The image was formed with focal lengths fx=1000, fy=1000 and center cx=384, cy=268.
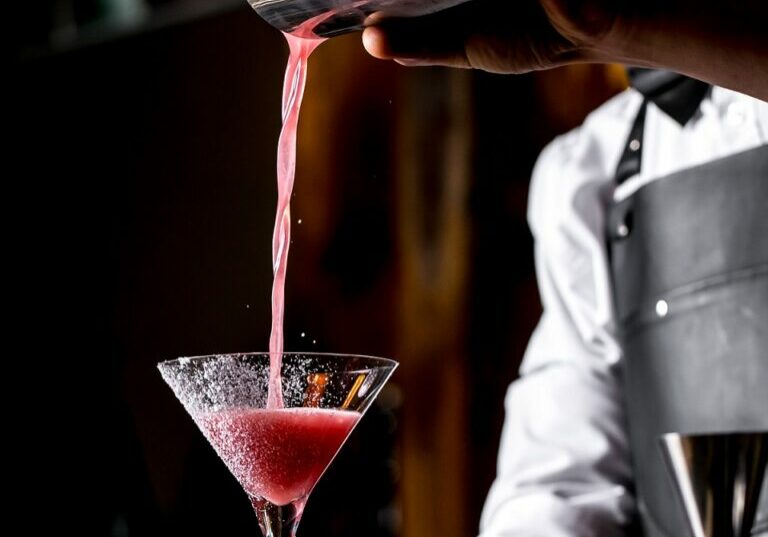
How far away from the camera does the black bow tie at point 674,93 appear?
1.79m

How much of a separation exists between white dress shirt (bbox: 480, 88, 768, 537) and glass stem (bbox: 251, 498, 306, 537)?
55cm

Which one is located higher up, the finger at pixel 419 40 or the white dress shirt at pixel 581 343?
the finger at pixel 419 40

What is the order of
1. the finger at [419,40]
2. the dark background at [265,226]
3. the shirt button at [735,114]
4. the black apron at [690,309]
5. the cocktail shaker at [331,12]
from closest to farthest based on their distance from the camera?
the cocktail shaker at [331,12] < the finger at [419,40] < the black apron at [690,309] < the shirt button at [735,114] < the dark background at [265,226]

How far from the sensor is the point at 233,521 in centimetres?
360

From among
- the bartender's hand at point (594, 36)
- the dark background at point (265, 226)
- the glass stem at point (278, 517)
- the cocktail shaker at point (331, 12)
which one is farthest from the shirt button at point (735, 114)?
the dark background at point (265, 226)

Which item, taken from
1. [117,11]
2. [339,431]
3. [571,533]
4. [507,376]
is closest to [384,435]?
[507,376]

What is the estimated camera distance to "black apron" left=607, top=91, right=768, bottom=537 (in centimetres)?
163

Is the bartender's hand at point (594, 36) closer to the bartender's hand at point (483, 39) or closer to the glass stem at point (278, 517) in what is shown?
the bartender's hand at point (483, 39)

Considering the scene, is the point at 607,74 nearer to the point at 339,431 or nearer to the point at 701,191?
the point at 701,191

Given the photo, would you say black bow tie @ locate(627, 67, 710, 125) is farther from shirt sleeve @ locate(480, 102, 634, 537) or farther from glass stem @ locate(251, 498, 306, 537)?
glass stem @ locate(251, 498, 306, 537)

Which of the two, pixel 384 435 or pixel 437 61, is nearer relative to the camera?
pixel 437 61

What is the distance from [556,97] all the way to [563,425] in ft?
7.09

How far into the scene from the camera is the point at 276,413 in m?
1.23

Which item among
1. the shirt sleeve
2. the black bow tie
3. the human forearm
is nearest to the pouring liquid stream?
the human forearm
